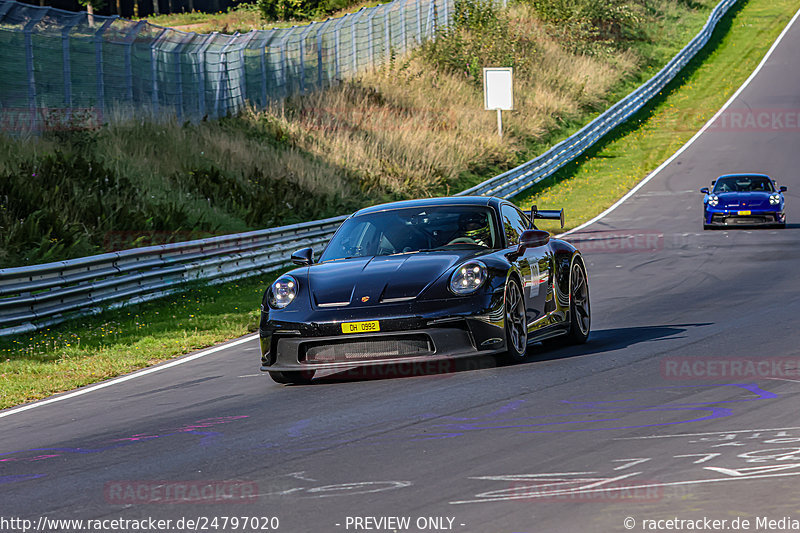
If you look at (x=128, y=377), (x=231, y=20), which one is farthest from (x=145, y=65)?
(x=231, y=20)

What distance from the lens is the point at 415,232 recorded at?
10.8 metres

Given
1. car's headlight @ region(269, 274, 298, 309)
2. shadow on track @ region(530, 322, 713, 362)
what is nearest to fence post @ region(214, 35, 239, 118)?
shadow on track @ region(530, 322, 713, 362)

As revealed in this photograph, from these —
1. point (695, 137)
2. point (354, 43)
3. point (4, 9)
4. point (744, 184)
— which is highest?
point (4, 9)

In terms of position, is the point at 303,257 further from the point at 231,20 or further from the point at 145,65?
the point at 231,20

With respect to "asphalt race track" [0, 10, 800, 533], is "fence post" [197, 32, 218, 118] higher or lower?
higher

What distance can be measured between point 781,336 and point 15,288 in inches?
371

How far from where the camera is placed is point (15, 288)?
49.8 feet

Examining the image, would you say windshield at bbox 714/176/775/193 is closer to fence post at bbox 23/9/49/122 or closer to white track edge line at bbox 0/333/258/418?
fence post at bbox 23/9/49/122

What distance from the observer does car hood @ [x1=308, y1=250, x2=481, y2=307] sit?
31.3 feet

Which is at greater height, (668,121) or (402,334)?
(402,334)

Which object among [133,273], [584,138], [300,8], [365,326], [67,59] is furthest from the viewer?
[300,8]

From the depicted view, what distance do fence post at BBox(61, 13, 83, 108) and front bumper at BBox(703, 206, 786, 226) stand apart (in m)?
15.0

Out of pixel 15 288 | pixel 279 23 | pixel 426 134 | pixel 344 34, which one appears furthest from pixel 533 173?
pixel 279 23

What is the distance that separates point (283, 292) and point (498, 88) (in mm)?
32706
